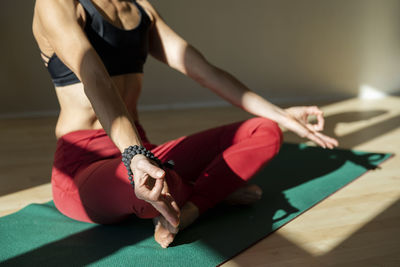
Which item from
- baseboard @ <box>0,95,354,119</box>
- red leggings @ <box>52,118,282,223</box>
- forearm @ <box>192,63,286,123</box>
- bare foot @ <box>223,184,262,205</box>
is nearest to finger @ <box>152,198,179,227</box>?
red leggings @ <box>52,118,282,223</box>

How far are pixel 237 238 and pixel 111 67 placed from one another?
0.75 m

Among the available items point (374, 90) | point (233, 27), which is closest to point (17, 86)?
point (233, 27)

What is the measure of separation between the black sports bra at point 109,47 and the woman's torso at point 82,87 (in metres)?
0.02

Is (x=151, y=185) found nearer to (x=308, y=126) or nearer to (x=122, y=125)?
(x=122, y=125)

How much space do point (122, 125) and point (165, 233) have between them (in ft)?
1.30

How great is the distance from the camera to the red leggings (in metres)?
1.45

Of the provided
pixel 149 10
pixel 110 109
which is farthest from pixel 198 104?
pixel 110 109

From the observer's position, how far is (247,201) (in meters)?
1.73

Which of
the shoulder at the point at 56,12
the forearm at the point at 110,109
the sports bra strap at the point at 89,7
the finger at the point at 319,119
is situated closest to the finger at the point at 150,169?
the forearm at the point at 110,109

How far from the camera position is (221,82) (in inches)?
69.4

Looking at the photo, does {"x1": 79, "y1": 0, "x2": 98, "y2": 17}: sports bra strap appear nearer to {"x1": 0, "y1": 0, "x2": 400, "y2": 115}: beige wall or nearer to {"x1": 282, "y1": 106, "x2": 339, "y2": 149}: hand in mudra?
{"x1": 282, "y1": 106, "x2": 339, "y2": 149}: hand in mudra

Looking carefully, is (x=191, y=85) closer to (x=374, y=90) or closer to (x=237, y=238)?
(x=374, y=90)

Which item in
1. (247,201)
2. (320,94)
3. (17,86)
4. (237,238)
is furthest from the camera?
(320,94)

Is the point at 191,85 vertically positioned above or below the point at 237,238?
below
